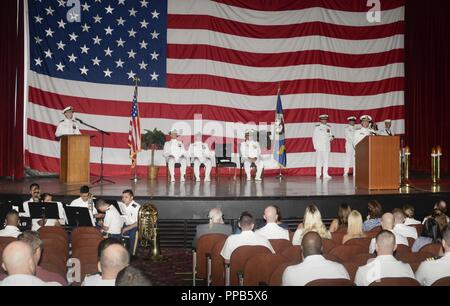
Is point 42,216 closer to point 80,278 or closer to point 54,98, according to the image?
point 80,278

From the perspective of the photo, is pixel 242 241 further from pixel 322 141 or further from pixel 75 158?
pixel 322 141

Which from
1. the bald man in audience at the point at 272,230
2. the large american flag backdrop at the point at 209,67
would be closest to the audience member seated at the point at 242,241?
the bald man in audience at the point at 272,230

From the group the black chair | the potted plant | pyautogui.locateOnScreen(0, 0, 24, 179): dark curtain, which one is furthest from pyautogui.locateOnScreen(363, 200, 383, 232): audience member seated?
pyautogui.locateOnScreen(0, 0, 24, 179): dark curtain

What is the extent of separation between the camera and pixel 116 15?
53.0ft

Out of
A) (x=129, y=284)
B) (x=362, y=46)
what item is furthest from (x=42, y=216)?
(x=362, y=46)

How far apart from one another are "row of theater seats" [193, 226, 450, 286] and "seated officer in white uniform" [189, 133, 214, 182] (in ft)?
27.1

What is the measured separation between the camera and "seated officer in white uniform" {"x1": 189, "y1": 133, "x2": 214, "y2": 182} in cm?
1536

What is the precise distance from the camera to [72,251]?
20.4ft

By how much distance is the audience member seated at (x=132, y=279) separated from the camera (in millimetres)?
3198

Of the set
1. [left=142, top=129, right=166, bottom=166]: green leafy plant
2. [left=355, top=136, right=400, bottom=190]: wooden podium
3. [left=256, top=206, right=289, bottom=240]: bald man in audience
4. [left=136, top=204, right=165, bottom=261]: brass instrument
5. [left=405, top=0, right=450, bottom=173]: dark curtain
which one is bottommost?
[left=136, top=204, right=165, bottom=261]: brass instrument

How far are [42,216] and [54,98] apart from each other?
25.5 ft

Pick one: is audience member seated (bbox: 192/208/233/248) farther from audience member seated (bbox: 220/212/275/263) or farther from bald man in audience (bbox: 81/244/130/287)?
bald man in audience (bbox: 81/244/130/287)

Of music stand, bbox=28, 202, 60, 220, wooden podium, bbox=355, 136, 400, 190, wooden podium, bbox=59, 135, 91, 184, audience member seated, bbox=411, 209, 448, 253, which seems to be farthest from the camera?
wooden podium, bbox=59, 135, 91, 184

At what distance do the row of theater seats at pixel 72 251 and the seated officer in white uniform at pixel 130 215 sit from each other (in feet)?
5.21
